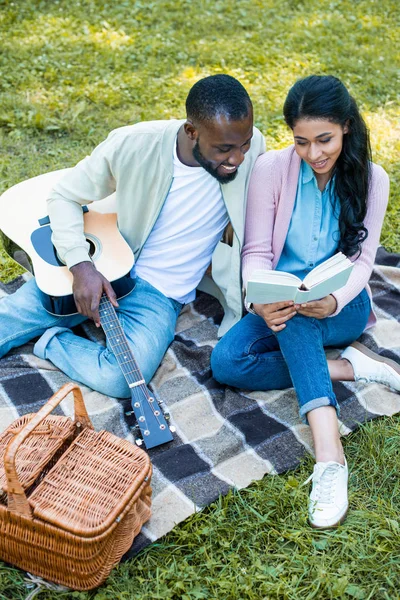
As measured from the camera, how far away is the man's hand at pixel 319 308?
9.98 ft

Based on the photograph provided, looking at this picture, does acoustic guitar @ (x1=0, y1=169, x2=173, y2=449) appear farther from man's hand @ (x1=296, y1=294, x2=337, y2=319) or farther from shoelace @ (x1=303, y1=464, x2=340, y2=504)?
man's hand @ (x1=296, y1=294, x2=337, y2=319)

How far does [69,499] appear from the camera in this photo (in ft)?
7.89

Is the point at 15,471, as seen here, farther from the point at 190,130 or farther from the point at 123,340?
the point at 190,130

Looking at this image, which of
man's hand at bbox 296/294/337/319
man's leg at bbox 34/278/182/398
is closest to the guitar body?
man's leg at bbox 34/278/182/398

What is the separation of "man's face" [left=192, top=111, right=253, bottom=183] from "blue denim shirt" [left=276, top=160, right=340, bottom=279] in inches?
12.0

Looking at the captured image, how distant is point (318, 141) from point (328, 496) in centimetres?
145

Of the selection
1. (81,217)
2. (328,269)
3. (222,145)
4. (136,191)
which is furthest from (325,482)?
(81,217)

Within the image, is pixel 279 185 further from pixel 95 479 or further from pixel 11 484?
pixel 11 484

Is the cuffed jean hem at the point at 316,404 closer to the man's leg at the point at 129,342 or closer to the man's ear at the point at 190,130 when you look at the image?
the man's leg at the point at 129,342

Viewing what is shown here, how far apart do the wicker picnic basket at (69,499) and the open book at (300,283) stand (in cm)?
80

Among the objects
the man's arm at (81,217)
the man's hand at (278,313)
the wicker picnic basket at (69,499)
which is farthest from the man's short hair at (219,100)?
the wicker picnic basket at (69,499)

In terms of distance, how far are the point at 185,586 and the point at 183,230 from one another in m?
1.69

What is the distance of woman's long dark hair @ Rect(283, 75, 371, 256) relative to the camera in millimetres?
2830

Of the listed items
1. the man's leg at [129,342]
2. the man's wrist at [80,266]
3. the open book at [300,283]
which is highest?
the open book at [300,283]
